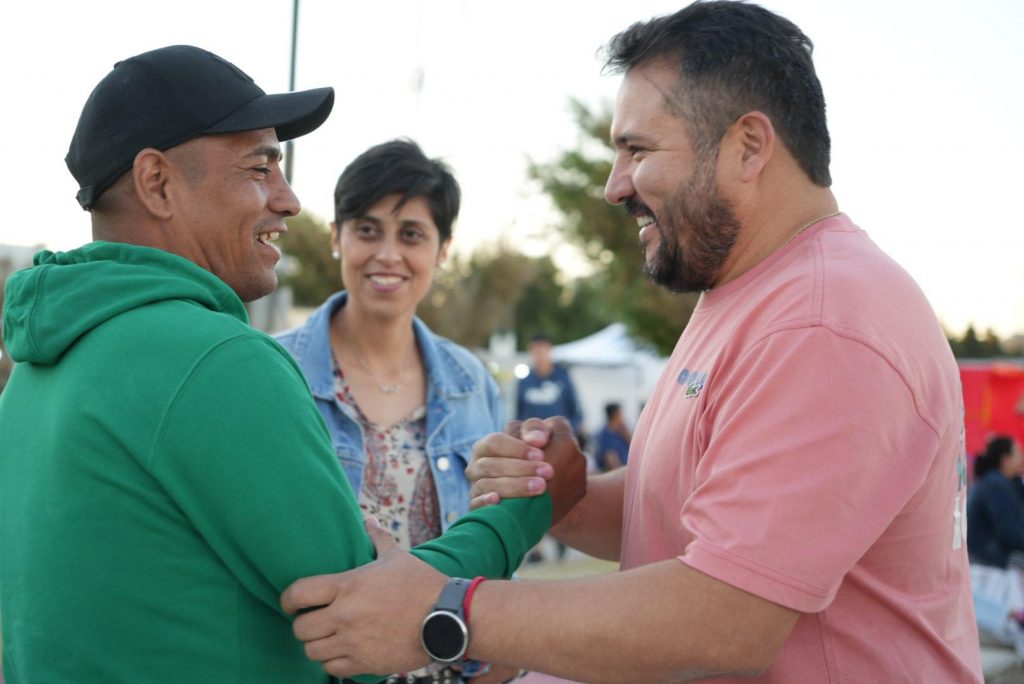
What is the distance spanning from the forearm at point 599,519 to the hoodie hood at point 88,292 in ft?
3.91

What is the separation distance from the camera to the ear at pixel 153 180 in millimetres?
1855

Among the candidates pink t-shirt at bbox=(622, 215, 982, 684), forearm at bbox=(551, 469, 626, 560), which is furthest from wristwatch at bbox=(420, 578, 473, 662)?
forearm at bbox=(551, 469, 626, 560)

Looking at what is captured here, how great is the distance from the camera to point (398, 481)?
10.7ft

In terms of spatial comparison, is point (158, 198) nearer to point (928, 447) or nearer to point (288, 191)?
point (288, 191)

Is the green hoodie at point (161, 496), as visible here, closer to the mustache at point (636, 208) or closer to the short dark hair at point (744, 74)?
the mustache at point (636, 208)

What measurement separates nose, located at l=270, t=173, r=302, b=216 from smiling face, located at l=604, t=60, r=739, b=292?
747mm

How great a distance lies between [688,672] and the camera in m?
1.70

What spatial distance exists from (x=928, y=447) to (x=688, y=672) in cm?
59

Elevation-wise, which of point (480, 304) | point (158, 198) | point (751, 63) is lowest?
point (480, 304)

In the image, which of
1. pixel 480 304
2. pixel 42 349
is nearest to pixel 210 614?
pixel 42 349

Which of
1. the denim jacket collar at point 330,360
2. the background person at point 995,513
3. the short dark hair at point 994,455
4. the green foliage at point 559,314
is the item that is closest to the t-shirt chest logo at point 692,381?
the denim jacket collar at point 330,360

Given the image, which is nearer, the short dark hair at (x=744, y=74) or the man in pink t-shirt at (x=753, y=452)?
the man in pink t-shirt at (x=753, y=452)

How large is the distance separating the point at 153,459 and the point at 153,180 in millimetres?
613

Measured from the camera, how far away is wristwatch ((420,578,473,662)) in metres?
1.79
